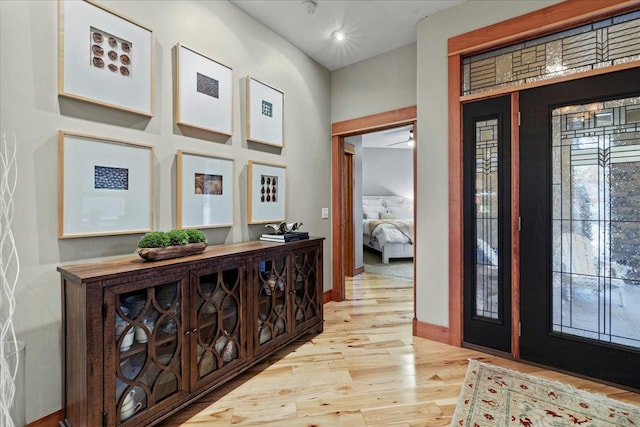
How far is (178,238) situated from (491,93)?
8.29 feet

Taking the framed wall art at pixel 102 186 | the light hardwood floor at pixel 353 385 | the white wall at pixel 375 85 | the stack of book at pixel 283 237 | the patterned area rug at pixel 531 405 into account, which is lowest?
the light hardwood floor at pixel 353 385

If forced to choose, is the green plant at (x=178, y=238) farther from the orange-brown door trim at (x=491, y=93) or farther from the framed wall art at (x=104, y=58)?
the orange-brown door trim at (x=491, y=93)

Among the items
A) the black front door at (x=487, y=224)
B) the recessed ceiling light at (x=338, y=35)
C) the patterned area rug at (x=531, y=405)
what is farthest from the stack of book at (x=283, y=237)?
the recessed ceiling light at (x=338, y=35)

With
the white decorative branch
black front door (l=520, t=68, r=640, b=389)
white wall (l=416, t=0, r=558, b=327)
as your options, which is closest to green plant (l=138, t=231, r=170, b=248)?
the white decorative branch

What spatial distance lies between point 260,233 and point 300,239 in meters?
0.41

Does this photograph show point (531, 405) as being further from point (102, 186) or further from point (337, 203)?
point (102, 186)

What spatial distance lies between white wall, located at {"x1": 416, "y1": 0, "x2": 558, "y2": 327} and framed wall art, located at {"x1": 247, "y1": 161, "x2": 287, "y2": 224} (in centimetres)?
131

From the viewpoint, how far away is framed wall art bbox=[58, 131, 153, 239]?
1.59 metres

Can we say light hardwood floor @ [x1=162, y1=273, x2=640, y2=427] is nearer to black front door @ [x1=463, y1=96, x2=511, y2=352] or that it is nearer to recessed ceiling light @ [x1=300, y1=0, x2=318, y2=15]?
black front door @ [x1=463, y1=96, x2=511, y2=352]

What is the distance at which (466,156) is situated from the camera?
Answer: 256cm

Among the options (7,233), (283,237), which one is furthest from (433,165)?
(7,233)

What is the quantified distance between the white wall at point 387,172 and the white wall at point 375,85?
4970mm

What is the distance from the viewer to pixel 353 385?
2.02 meters

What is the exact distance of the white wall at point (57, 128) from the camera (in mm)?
1470
